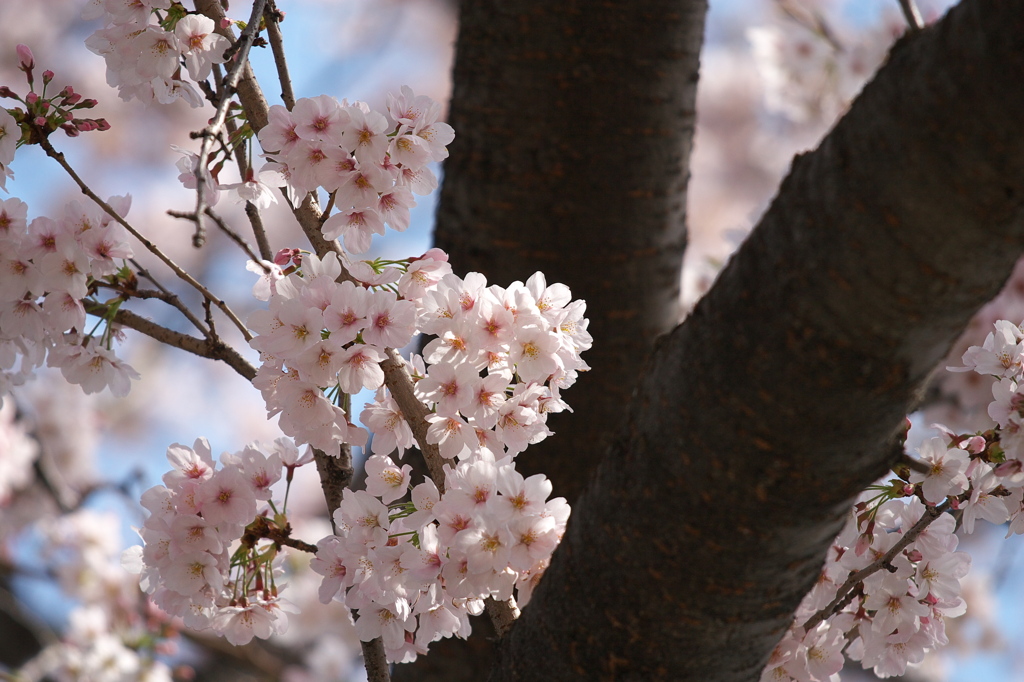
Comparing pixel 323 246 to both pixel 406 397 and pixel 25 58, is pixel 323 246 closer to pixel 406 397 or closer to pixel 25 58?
pixel 406 397

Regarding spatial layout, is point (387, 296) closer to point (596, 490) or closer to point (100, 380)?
point (596, 490)

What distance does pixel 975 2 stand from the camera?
0.50 m

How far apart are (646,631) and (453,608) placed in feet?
0.81

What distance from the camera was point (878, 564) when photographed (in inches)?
33.0

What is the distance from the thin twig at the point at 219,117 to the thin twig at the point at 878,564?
0.73 m

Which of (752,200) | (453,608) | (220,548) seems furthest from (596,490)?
(752,200)

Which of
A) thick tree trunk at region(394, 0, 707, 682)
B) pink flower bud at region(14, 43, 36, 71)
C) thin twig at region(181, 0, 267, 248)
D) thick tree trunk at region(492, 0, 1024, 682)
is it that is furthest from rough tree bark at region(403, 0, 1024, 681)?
pink flower bud at region(14, 43, 36, 71)

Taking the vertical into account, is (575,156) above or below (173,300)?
above

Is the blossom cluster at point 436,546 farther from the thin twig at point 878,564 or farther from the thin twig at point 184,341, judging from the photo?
the thin twig at point 878,564

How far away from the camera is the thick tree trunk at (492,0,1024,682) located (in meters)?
0.50

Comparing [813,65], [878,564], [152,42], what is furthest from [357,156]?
[813,65]

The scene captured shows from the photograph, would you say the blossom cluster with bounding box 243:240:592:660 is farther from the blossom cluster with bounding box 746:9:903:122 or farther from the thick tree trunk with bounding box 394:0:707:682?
the blossom cluster with bounding box 746:9:903:122

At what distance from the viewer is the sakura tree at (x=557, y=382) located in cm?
53

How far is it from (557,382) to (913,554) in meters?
0.44
